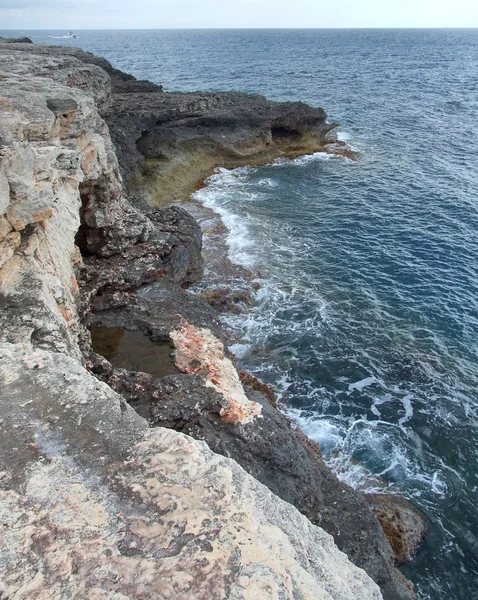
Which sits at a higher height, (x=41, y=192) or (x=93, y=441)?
(x=41, y=192)

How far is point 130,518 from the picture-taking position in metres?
7.46

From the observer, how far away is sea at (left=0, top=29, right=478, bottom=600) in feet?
64.1

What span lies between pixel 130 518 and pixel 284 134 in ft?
188

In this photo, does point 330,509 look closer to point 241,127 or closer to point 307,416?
point 307,416

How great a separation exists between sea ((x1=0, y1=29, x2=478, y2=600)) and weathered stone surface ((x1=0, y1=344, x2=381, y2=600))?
11922 millimetres

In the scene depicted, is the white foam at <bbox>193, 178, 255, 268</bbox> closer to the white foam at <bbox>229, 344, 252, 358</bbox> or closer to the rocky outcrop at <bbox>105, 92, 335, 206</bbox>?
the rocky outcrop at <bbox>105, 92, 335, 206</bbox>

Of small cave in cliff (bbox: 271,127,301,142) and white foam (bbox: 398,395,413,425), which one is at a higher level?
small cave in cliff (bbox: 271,127,301,142)

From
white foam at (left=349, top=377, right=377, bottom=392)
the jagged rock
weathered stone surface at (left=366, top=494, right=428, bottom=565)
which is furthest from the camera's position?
white foam at (left=349, top=377, right=377, bottom=392)

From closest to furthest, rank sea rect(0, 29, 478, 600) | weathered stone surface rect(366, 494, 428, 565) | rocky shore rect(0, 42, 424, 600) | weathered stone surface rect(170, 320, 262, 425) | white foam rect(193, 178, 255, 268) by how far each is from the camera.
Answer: rocky shore rect(0, 42, 424, 600), weathered stone surface rect(170, 320, 262, 425), weathered stone surface rect(366, 494, 428, 565), sea rect(0, 29, 478, 600), white foam rect(193, 178, 255, 268)

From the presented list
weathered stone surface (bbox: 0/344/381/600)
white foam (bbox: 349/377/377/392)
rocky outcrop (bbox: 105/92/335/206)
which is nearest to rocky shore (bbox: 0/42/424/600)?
weathered stone surface (bbox: 0/344/381/600)

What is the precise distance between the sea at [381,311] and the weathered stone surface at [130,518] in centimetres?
1192

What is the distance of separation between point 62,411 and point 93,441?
1.10 m

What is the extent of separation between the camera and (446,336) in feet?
89.2

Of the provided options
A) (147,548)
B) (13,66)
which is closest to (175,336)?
(147,548)
